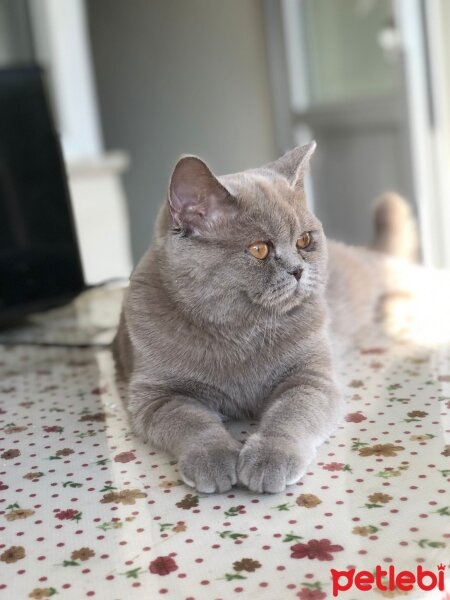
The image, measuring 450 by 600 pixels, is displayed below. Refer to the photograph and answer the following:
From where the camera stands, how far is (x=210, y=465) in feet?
2.95

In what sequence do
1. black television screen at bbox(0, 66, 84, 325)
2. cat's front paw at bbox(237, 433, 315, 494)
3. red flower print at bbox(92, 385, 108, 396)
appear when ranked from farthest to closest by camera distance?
black television screen at bbox(0, 66, 84, 325) < red flower print at bbox(92, 385, 108, 396) < cat's front paw at bbox(237, 433, 315, 494)

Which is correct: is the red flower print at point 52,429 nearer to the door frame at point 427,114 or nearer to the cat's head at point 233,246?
the cat's head at point 233,246

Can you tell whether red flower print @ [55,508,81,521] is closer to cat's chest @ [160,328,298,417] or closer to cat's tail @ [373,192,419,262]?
cat's chest @ [160,328,298,417]

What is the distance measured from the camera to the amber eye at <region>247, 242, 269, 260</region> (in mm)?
990

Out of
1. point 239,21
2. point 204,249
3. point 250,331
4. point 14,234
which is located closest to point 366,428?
point 250,331

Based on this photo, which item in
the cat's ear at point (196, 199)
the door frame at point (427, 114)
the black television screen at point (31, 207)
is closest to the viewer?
the cat's ear at point (196, 199)

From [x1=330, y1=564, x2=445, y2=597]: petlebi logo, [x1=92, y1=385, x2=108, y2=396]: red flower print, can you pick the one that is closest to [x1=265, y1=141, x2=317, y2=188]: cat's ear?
[x1=92, y1=385, x2=108, y2=396]: red flower print

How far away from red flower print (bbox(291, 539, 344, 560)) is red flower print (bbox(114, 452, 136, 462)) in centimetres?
32

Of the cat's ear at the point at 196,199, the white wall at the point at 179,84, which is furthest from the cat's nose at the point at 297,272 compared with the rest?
the white wall at the point at 179,84

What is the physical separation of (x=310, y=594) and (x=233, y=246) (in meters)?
0.45

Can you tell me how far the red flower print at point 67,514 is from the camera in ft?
2.86

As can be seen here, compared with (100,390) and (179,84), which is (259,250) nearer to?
(100,390)

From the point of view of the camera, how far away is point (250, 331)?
3.47 feet

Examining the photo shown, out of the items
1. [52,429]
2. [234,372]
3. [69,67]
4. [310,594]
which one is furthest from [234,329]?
[69,67]
